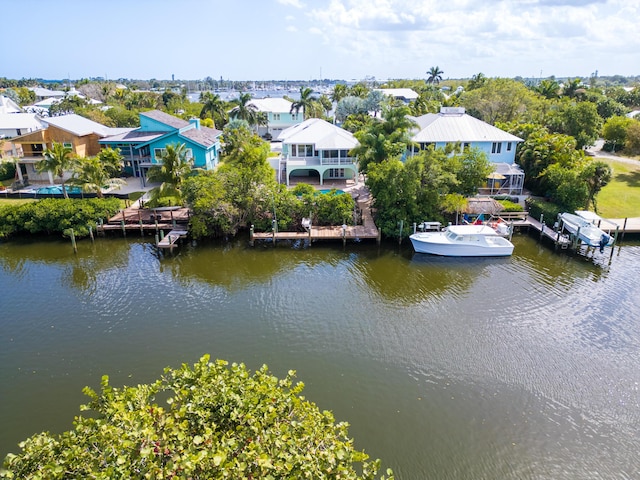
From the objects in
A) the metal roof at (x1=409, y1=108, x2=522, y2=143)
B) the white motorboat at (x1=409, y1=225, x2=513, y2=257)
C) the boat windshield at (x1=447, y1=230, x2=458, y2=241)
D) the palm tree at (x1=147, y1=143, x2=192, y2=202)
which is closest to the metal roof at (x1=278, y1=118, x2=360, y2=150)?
the metal roof at (x1=409, y1=108, x2=522, y2=143)

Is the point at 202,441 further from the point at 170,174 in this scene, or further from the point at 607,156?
the point at 607,156

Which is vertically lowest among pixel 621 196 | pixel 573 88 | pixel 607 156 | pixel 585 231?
pixel 585 231

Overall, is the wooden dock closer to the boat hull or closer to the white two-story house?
the boat hull

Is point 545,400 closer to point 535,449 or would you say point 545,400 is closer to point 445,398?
point 535,449

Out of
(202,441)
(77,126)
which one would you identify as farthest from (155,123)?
(202,441)

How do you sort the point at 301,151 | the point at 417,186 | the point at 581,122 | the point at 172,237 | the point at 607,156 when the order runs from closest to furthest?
the point at 172,237, the point at 417,186, the point at 301,151, the point at 581,122, the point at 607,156

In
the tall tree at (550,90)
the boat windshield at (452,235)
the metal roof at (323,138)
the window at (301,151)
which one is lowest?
the boat windshield at (452,235)

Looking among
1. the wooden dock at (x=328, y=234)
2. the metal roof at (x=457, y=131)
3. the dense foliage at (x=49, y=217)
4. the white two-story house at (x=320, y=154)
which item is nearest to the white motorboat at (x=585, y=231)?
the metal roof at (x=457, y=131)

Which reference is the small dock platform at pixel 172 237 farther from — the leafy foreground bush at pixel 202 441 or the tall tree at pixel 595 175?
the tall tree at pixel 595 175
